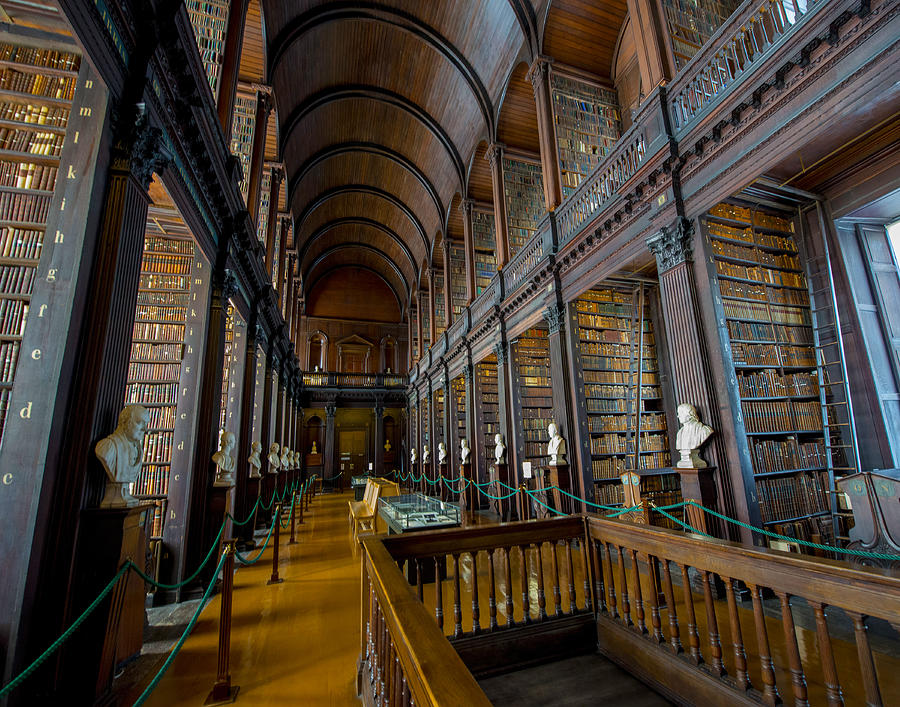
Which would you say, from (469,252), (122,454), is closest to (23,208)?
(122,454)

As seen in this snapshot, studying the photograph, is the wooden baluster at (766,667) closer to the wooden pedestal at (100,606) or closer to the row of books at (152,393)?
the wooden pedestal at (100,606)

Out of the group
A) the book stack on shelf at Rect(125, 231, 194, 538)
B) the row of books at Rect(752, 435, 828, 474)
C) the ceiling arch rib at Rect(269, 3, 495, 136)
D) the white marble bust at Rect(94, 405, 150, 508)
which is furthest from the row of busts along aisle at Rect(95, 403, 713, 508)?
the ceiling arch rib at Rect(269, 3, 495, 136)

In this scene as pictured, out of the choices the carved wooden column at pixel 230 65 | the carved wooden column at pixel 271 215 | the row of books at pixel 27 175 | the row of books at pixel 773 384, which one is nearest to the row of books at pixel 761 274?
the row of books at pixel 773 384

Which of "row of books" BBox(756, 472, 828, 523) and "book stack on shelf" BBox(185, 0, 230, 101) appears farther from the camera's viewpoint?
"book stack on shelf" BBox(185, 0, 230, 101)

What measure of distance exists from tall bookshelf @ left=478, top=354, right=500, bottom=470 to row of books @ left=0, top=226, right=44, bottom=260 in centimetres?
706

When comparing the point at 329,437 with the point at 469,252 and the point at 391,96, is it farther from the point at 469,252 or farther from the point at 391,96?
the point at 391,96

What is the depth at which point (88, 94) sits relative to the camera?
2387mm

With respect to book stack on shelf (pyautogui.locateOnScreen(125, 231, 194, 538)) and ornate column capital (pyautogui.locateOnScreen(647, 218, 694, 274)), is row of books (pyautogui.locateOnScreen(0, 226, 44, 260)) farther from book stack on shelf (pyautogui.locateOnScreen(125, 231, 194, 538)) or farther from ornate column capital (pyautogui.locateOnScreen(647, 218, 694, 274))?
ornate column capital (pyautogui.locateOnScreen(647, 218, 694, 274))

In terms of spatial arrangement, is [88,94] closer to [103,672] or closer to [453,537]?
[103,672]

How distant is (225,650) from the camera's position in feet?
6.93

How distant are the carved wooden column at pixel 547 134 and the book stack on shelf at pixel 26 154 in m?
5.25

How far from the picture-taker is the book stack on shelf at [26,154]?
2387mm

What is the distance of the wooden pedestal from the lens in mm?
2025

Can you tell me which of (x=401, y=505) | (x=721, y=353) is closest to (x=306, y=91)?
(x=401, y=505)
